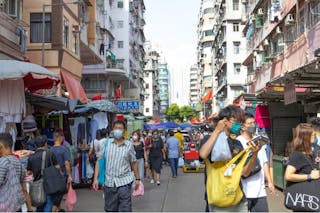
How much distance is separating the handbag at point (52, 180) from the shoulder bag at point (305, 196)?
389 cm

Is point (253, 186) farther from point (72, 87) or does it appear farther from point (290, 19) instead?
point (290, 19)

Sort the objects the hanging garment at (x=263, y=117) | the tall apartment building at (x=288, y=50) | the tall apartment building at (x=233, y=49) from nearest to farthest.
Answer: the tall apartment building at (x=288, y=50) → the hanging garment at (x=263, y=117) → the tall apartment building at (x=233, y=49)

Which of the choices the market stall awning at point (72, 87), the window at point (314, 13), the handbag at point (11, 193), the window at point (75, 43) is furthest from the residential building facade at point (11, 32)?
the window at point (314, 13)

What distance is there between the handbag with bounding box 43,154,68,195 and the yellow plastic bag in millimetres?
3651

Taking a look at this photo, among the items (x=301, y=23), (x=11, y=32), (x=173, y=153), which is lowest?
(x=173, y=153)

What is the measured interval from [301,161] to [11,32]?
39.1ft

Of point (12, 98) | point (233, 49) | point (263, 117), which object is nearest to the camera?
point (12, 98)

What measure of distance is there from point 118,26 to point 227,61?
12889mm

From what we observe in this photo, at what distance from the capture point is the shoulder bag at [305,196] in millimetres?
5000

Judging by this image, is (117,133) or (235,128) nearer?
(235,128)

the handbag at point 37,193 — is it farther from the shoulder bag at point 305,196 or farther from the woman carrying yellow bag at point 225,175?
the shoulder bag at point 305,196

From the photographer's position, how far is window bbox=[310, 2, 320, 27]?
17.0 meters

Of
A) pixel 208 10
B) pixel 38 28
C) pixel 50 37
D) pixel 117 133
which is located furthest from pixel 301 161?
pixel 208 10

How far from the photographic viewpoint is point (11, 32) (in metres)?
15.0
